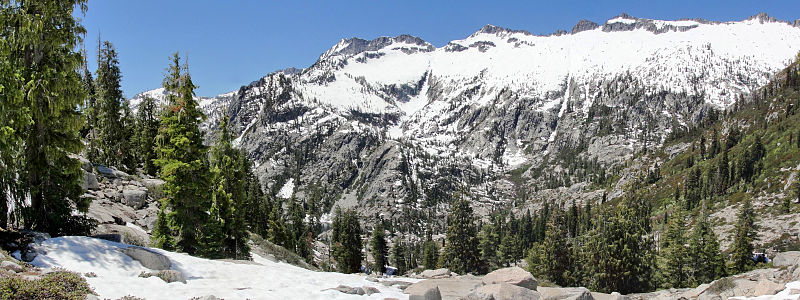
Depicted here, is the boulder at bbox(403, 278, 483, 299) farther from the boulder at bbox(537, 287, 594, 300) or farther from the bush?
the bush

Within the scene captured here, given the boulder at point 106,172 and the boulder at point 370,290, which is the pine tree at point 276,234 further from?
the boulder at point 370,290

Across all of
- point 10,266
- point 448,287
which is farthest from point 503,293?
point 10,266

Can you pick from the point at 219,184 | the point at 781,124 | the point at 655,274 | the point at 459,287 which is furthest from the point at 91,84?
the point at 781,124

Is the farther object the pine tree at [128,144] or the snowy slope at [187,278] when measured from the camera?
the pine tree at [128,144]

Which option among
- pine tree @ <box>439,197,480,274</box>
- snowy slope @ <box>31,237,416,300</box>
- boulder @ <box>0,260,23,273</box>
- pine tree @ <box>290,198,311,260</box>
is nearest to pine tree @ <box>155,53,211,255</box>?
snowy slope @ <box>31,237,416,300</box>

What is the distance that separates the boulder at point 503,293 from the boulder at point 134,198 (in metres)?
27.2

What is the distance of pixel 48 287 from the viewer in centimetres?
1111

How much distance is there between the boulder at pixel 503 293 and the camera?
15.1 m

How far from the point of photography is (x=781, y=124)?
6786 inches

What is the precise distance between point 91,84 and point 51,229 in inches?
1667

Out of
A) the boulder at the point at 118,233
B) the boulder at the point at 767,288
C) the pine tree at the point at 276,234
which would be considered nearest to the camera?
the boulder at the point at 767,288

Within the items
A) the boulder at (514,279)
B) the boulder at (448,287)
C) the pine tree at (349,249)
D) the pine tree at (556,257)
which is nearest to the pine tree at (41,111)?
the boulder at (448,287)

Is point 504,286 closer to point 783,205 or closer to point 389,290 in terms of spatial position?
point 389,290

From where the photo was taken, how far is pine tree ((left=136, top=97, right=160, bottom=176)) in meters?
49.2
